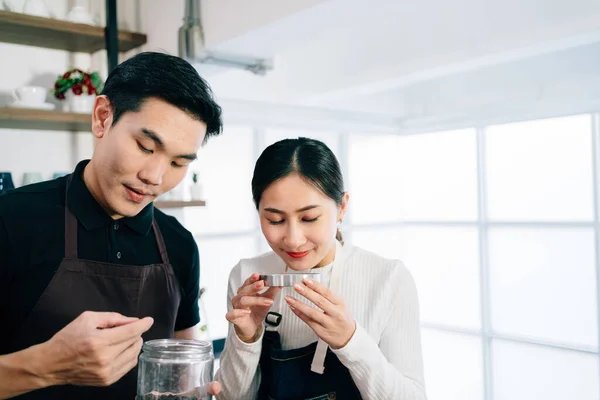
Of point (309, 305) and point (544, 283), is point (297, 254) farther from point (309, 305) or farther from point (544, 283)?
point (544, 283)

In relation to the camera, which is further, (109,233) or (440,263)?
(440,263)

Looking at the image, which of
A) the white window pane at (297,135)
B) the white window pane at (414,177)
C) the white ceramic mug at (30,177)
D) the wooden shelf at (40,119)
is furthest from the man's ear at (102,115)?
the white window pane at (414,177)

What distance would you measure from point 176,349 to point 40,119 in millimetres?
1968

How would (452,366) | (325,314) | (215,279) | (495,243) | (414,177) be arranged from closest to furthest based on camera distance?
(325,314), (215,279), (495,243), (452,366), (414,177)

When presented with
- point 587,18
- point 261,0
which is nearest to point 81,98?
point 261,0

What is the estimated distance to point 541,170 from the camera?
479 cm

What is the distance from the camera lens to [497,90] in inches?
191

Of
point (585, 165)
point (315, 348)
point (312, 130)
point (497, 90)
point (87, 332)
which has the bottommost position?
point (315, 348)

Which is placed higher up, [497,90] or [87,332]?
[497,90]

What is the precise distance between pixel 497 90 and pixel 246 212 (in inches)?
89.2

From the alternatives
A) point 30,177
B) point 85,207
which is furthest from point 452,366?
point 85,207

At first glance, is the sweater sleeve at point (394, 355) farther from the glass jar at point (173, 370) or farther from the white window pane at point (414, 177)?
the white window pane at point (414, 177)

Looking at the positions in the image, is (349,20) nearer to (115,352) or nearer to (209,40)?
(209,40)

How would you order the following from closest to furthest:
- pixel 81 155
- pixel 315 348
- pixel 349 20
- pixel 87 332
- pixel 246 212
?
pixel 87 332 < pixel 315 348 < pixel 349 20 < pixel 81 155 < pixel 246 212
